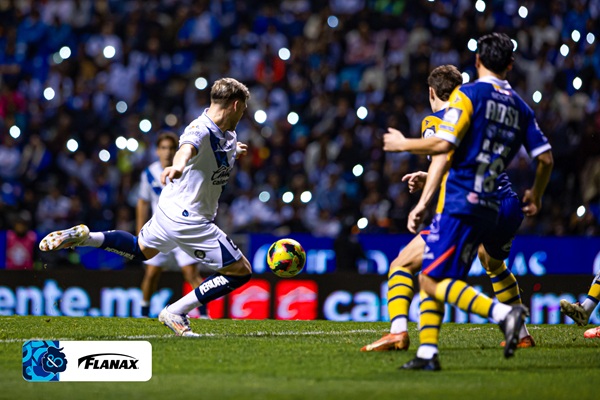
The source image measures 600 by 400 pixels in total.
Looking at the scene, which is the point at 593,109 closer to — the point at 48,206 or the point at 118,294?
the point at 118,294

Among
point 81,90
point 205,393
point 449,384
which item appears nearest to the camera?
point 205,393

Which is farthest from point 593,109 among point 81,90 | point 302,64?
point 81,90

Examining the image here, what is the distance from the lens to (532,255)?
13625 millimetres

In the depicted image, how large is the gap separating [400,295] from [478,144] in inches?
57.5

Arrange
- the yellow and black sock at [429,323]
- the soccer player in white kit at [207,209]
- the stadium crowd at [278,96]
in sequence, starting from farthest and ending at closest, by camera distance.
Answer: the stadium crowd at [278,96] → the soccer player in white kit at [207,209] → the yellow and black sock at [429,323]

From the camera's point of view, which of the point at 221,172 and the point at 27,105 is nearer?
the point at 221,172

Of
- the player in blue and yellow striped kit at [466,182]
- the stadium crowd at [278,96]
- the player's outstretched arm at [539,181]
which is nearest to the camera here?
the player in blue and yellow striped kit at [466,182]

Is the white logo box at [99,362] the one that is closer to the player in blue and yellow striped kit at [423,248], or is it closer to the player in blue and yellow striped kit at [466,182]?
the player in blue and yellow striped kit at [466,182]

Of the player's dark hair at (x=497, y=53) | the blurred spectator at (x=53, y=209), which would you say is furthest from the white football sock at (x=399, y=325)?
the blurred spectator at (x=53, y=209)

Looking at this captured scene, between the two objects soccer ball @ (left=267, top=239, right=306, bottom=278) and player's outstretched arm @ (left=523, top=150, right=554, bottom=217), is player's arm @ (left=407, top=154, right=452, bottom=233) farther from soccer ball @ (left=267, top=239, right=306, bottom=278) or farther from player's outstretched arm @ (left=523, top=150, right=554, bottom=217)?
soccer ball @ (left=267, top=239, right=306, bottom=278)

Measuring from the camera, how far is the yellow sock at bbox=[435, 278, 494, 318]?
5.96 m

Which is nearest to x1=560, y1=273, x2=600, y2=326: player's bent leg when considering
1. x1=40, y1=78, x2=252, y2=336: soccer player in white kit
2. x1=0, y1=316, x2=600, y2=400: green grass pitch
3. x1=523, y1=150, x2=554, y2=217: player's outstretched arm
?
x1=0, y1=316, x2=600, y2=400: green grass pitch

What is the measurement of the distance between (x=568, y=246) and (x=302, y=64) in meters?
6.29

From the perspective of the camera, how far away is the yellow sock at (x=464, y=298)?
596 cm
